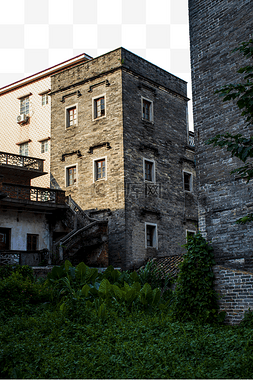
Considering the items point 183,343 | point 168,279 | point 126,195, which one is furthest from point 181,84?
point 183,343

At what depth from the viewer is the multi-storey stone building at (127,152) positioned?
867 inches

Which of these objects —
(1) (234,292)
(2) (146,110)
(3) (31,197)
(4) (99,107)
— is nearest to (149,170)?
(2) (146,110)

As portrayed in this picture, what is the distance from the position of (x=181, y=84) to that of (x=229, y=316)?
1949 cm

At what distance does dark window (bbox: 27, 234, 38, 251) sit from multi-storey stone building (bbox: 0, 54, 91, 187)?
4229mm

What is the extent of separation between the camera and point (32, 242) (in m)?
22.7

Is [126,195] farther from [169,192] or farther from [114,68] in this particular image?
[114,68]

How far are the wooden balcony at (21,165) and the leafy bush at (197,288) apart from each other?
49.3 ft

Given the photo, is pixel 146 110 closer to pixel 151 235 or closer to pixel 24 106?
pixel 151 235

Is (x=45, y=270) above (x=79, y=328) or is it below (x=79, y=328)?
above

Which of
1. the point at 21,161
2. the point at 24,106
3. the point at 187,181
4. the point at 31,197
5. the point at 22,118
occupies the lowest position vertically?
the point at 31,197

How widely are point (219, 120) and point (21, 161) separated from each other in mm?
15013

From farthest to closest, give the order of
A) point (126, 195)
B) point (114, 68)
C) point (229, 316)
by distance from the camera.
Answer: point (114, 68) < point (126, 195) < point (229, 316)

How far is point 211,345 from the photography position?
7.99 m

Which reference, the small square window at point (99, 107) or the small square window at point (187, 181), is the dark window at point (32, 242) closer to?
the small square window at point (99, 107)
